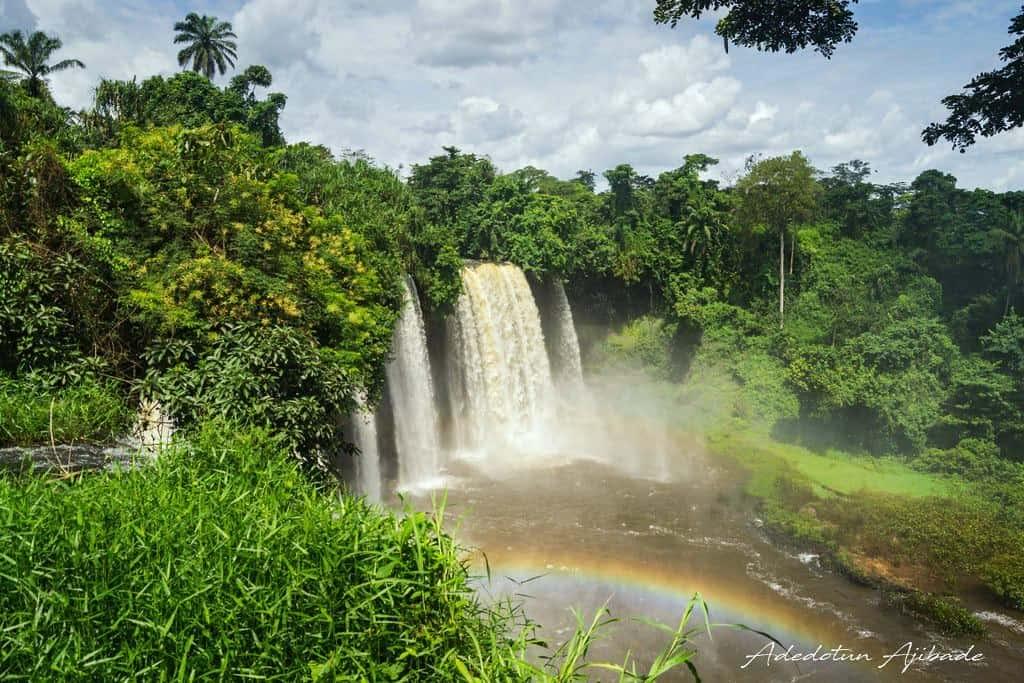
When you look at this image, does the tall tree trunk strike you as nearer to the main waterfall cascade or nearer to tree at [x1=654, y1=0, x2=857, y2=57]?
the main waterfall cascade

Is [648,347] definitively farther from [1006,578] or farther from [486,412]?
[1006,578]

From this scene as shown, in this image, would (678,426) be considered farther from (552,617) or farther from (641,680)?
(641,680)

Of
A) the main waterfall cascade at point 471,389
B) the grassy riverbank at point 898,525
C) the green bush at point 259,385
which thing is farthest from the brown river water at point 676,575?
the green bush at point 259,385

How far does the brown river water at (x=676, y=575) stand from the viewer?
453 inches

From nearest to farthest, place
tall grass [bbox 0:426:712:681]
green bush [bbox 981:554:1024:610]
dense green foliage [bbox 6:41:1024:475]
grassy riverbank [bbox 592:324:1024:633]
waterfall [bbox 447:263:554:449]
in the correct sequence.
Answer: tall grass [bbox 0:426:712:681] < dense green foliage [bbox 6:41:1024:475] < green bush [bbox 981:554:1024:610] < grassy riverbank [bbox 592:324:1024:633] < waterfall [bbox 447:263:554:449]

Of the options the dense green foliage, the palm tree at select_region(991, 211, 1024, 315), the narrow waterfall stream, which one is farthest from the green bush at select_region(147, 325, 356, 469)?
the palm tree at select_region(991, 211, 1024, 315)

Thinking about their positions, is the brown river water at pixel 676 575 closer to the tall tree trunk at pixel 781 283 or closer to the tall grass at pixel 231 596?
the tall grass at pixel 231 596

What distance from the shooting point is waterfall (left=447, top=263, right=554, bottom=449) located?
71.3 ft

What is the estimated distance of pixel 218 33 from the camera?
4100 cm

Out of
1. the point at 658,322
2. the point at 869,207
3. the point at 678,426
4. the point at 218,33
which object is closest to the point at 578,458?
the point at 678,426

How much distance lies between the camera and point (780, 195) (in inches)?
1175

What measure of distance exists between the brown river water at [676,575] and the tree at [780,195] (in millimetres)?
13402

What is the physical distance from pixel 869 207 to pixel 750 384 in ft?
53.5

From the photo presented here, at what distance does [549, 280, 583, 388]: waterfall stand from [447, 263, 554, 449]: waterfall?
3.52 meters
